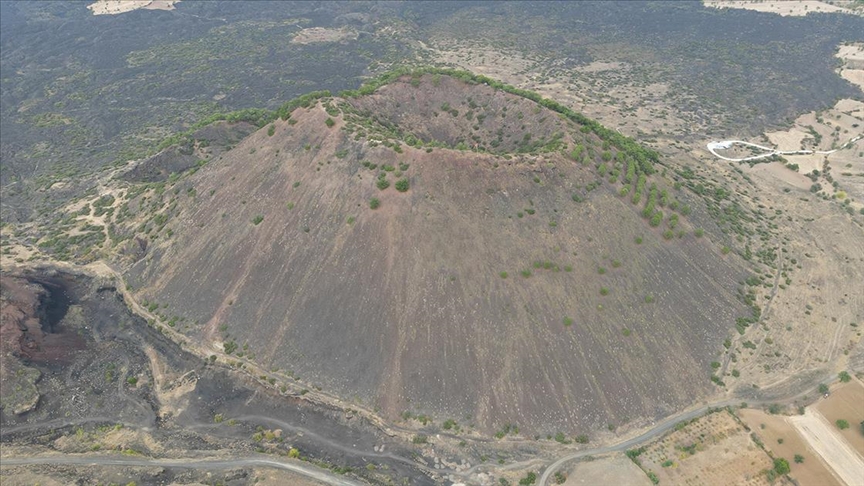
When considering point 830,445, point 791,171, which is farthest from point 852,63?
point 830,445

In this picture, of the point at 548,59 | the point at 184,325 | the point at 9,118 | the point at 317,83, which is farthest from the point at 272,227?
the point at 548,59

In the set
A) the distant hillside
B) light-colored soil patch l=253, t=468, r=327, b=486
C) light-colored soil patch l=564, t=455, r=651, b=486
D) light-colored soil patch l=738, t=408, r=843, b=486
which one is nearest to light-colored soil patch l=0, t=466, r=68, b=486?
light-colored soil patch l=253, t=468, r=327, b=486

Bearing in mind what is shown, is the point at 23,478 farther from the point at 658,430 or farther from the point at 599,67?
the point at 599,67

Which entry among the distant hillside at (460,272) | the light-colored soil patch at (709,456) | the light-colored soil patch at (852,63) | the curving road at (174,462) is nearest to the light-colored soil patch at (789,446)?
the light-colored soil patch at (709,456)

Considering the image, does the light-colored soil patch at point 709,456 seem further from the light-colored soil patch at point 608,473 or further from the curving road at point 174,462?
the curving road at point 174,462

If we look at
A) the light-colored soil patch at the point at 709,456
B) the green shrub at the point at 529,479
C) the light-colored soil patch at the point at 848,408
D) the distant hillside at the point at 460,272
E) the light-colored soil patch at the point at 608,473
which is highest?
the distant hillside at the point at 460,272

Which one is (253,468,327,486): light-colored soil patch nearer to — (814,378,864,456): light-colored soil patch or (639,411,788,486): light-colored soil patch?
(639,411,788,486): light-colored soil patch
